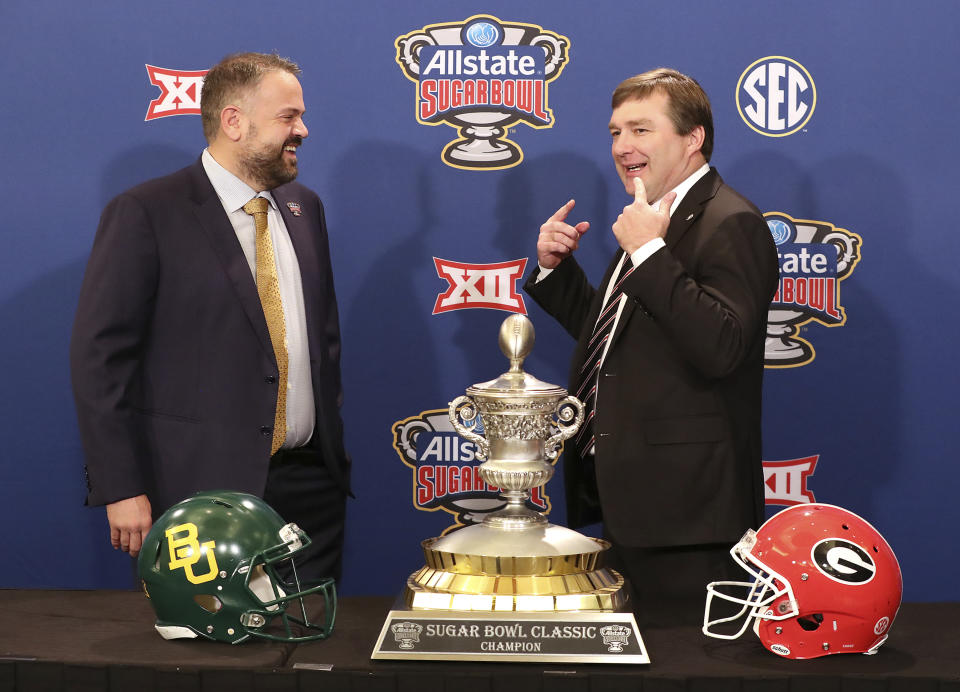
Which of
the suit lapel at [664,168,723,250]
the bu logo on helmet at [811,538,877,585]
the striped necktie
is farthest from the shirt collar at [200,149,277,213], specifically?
the bu logo on helmet at [811,538,877,585]

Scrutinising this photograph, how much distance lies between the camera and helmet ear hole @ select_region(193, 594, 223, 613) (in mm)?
1368

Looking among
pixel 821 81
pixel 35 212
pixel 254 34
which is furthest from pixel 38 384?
pixel 821 81

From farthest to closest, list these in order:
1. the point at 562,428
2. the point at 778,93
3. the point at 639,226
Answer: the point at 778,93 < the point at 639,226 < the point at 562,428

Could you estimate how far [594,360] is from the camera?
2.14m

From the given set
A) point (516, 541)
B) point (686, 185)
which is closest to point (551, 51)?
point (686, 185)

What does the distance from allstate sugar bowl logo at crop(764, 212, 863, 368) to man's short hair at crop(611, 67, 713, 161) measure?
711mm

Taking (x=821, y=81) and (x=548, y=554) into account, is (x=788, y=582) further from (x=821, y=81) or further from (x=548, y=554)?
(x=821, y=81)

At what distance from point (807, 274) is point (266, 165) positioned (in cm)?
143

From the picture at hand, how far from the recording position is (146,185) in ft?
7.22

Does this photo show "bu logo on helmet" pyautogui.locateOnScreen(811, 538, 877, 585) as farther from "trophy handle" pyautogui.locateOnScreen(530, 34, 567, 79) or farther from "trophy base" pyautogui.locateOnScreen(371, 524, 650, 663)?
"trophy handle" pyautogui.locateOnScreen(530, 34, 567, 79)

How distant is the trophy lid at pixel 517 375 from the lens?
1.50 m

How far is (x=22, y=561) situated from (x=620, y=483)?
1.84m

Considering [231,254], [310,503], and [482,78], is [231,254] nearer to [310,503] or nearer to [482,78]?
[310,503]

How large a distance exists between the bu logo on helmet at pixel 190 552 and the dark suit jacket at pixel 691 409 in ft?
2.86
